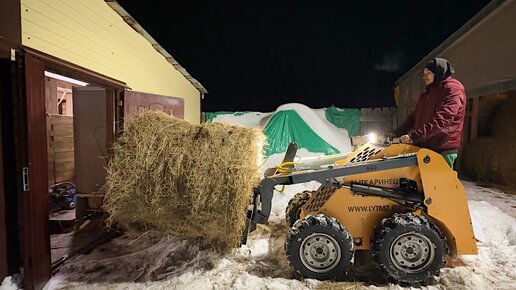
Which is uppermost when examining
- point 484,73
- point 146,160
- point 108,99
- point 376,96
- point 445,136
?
point 376,96

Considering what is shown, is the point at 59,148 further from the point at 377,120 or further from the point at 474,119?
the point at 474,119

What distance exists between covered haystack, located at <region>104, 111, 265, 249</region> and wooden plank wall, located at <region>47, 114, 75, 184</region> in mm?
4986

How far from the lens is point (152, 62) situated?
7801 mm

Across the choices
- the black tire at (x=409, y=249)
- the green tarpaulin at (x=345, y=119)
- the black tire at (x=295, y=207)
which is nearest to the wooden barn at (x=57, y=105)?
the black tire at (x=295, y=207)

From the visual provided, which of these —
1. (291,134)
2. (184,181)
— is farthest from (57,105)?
(291,134)

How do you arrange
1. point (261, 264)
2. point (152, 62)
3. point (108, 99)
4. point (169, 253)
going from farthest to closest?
point (152, 62)
point (108, 99)
point (169, 253)
point (261, 264)

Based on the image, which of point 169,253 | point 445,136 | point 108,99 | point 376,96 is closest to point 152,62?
point 108,99

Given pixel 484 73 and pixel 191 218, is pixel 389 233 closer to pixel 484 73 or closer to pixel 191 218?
pixel 191 218

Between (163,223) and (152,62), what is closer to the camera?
(163,223)

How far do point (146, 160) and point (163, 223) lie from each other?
74cm

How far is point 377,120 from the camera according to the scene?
43.4 ft

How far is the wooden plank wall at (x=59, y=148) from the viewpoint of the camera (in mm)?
6949

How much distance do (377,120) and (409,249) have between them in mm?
11184

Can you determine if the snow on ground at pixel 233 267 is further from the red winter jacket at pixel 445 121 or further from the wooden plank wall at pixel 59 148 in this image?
the wooden plank wall at pixel 59 148
